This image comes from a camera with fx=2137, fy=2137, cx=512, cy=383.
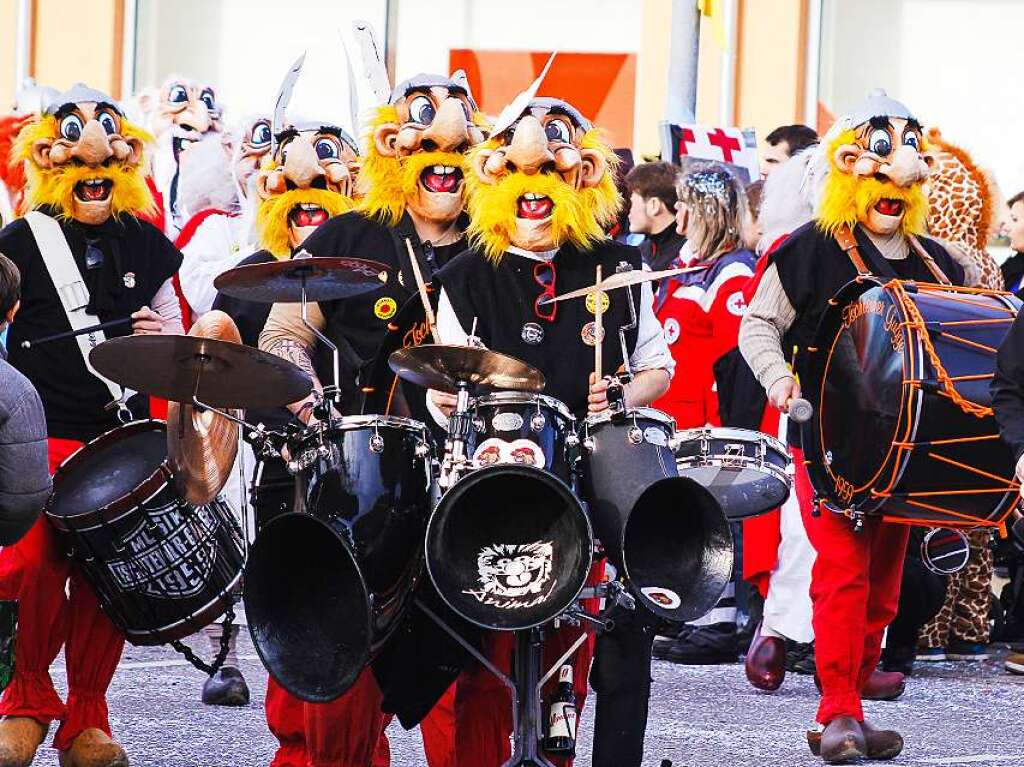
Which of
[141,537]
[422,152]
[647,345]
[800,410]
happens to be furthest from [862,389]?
[141,537]

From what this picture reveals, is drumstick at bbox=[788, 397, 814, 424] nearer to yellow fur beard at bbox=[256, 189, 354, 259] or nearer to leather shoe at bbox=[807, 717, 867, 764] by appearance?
leather shoe at bbox=[807, 717, 867, 764]

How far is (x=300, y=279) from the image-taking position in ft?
17.6

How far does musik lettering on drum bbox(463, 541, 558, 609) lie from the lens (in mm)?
4805

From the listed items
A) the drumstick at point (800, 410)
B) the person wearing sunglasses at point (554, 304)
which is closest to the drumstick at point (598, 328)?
the person wearing sunglasses at point (554, 304)

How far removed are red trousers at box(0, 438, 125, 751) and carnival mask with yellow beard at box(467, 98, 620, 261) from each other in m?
1.63

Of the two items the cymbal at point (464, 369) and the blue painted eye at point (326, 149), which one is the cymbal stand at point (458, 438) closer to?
the cymbal at point (464, 369)

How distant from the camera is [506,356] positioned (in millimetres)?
4980

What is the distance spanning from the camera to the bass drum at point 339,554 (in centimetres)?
490

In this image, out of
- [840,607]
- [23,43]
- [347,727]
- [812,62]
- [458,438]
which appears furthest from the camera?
[23,43]

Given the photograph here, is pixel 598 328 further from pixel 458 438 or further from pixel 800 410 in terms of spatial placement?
pixel 800 410

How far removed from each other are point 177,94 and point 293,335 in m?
4.94

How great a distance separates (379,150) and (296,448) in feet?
4.85

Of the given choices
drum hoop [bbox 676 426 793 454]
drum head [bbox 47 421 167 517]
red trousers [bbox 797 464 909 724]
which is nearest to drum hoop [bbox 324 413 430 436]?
drum hoop [bbox 676 426 793 454]

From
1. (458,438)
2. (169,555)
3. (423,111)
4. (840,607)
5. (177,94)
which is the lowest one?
(840,607)
